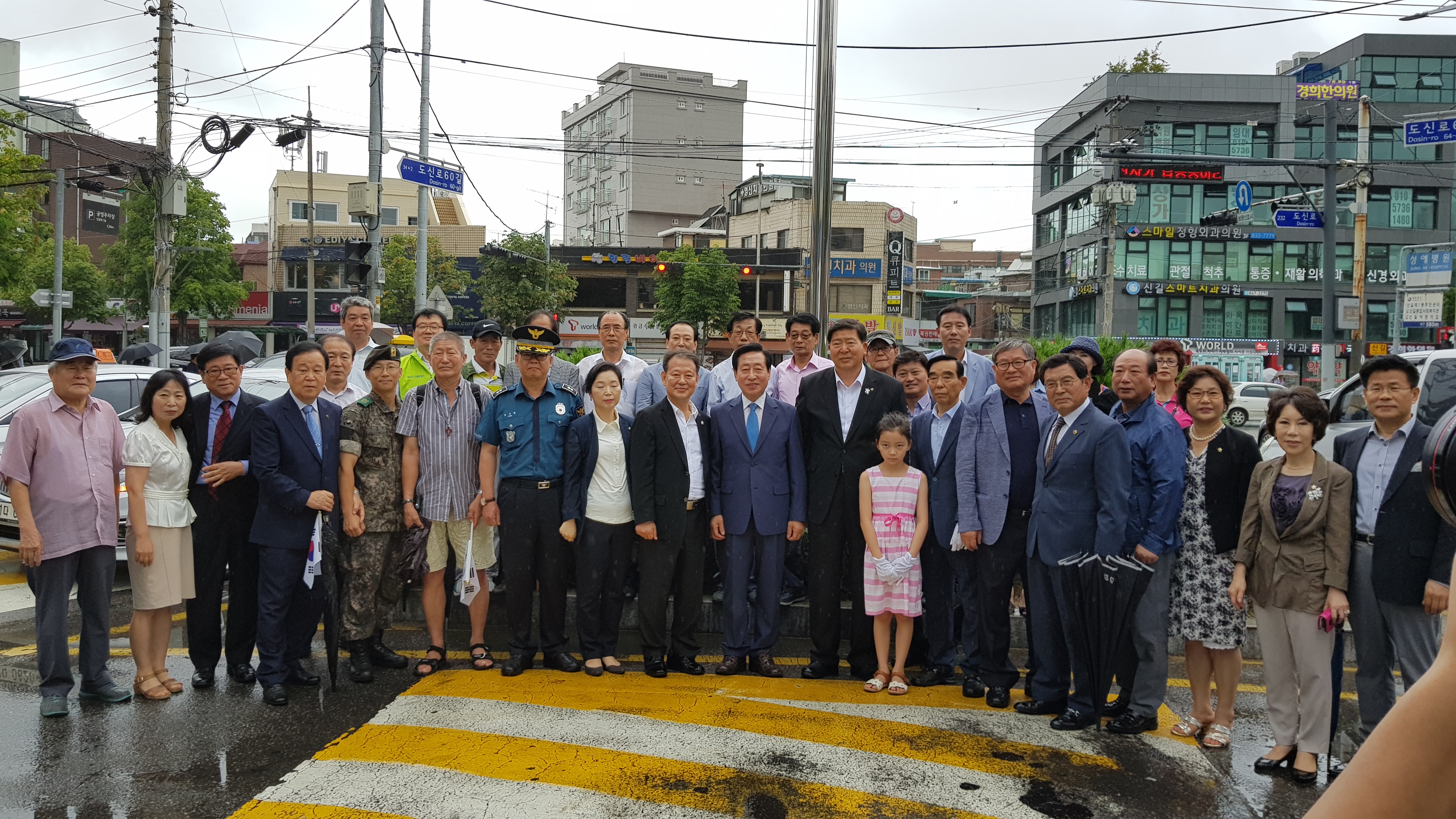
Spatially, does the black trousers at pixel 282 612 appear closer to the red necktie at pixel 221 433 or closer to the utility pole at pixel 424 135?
the red necktie at pixel 221 433

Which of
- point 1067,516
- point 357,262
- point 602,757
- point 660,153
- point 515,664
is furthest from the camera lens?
point 660,153

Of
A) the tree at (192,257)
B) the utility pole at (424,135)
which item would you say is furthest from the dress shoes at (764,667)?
the tree at (192,257)

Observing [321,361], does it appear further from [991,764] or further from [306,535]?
[991,764]

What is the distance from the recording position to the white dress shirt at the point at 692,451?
20.3ft

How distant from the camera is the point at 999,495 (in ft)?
18.5

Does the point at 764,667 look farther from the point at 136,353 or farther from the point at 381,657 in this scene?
the point at 136,353

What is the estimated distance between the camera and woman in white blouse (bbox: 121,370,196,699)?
5.48 meters

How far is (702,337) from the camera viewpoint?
1970 inches

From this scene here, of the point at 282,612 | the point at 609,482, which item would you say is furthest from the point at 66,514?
the point at 609,482

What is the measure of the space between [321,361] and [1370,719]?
599 cm

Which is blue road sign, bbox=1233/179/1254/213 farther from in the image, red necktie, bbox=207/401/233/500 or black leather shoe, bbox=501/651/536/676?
red necktie, bbox=207/401/233/500

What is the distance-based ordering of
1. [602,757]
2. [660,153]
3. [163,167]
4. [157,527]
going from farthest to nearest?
[660,153] → [163,167] → [157,527] → [602,757]

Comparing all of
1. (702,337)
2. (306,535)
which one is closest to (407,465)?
(306,535)

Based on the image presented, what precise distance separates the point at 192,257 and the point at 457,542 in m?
36.3
